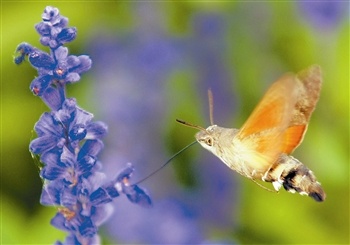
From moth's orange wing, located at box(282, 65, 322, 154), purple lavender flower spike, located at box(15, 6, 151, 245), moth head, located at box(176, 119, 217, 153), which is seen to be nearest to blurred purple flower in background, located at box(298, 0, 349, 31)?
moth's orange wing, located at box(282, 65, 322, 154)

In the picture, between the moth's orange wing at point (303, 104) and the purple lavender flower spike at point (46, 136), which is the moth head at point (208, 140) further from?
the purple lavender flower spike at point (46, 136)

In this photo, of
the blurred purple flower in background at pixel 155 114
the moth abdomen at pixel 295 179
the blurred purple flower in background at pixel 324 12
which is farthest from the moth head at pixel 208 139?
the blurred purple flower in background at pixel 324 12

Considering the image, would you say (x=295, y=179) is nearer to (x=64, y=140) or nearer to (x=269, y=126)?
(x=269, y=126)

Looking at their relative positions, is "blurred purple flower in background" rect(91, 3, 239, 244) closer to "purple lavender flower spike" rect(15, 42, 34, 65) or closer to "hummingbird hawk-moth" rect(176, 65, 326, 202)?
"hummingbird hawk-moth" rect(176, 65, 326, 202)

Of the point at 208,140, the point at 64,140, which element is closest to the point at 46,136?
the point at 64,140

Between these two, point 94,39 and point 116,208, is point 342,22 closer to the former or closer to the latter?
point 94,39

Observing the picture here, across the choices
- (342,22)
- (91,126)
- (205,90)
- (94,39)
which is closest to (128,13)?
(94,39)
